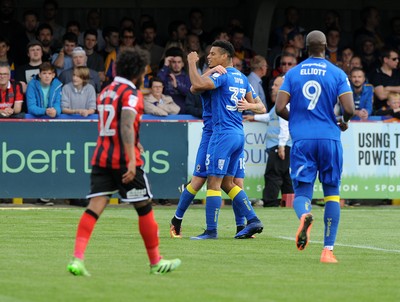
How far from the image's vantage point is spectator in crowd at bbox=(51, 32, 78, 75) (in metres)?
21.5

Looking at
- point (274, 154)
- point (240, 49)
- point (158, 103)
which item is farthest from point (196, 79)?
point (240, 49)

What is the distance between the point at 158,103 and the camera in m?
20.8

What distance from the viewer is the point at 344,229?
16.0 metres

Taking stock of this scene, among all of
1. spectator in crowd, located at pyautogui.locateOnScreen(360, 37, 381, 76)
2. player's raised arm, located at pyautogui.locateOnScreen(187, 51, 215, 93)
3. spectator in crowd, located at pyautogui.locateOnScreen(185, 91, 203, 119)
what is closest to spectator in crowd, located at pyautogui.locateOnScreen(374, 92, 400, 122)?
spectator in crowd, located at pyautogui.locateOnScreen(360, 37, 381, 76)

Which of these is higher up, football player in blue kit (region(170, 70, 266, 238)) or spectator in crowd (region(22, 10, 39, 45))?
spectator in crowd (region(22, 10, 39, 45))

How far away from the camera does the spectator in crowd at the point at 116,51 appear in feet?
71.9

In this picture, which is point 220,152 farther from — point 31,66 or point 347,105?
point 31,66

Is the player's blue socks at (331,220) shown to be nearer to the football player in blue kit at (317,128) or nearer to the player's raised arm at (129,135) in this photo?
the football player in blue kit at (317,128)

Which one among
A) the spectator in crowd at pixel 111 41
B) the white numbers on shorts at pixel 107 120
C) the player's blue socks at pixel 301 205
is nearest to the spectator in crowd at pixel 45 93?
the spectator in crowd at pixel 111 41

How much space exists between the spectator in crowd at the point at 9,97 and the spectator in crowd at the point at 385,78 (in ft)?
23.4

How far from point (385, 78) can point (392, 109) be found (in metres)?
1.33

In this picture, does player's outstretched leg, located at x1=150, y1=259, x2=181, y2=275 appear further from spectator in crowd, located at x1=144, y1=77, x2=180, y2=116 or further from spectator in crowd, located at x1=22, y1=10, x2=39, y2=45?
spectator in crowd, located at x1=22, y1=10, x2=39, y2=45

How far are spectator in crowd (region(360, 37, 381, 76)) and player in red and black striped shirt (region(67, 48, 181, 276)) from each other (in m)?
14.6

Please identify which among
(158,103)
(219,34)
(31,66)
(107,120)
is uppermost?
(219,34)
